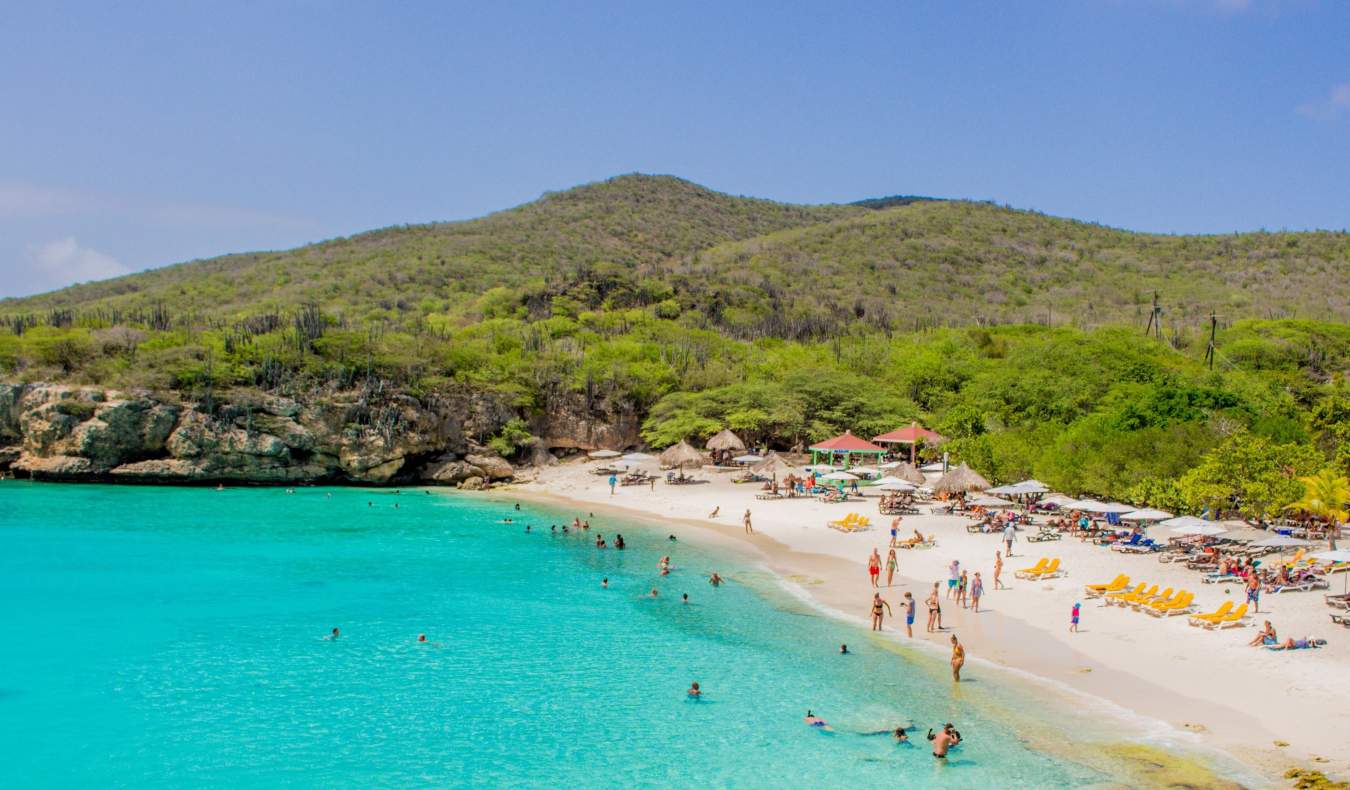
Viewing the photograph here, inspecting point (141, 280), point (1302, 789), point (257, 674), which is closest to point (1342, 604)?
point (1302, 789)

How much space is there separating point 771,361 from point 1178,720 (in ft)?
182

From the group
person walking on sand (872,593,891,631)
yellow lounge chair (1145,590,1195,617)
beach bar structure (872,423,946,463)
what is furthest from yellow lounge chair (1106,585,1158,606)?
beach bar structure (872,423,946,463)

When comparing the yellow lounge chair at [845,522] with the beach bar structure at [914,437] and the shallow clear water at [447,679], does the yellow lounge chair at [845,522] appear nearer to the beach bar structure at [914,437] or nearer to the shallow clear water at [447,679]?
the shallow clear water at [447,679]

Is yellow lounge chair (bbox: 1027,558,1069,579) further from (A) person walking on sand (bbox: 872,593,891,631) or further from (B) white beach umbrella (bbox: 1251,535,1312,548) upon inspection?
(A) person walking on sand (bbox: 872,593,891,631)

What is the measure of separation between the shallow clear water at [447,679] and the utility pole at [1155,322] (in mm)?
58115

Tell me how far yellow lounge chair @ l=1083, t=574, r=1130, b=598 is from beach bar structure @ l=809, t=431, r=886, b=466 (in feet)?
75.9

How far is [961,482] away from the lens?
116 ft

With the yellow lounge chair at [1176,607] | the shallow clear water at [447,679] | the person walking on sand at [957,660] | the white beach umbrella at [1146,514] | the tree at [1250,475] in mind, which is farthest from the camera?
the white beach umbrella at [1146,514]

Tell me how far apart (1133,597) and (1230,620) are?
2.31m

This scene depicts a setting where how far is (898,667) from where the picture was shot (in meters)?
17.9

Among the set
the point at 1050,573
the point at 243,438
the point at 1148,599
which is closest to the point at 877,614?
the point at 1148,599

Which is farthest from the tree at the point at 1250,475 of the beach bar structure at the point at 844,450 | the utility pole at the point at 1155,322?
the utility pole at the point at 1155,322

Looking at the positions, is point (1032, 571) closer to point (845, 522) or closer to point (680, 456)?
Answer: point (845, 522)

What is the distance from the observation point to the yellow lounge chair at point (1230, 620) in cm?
1831
